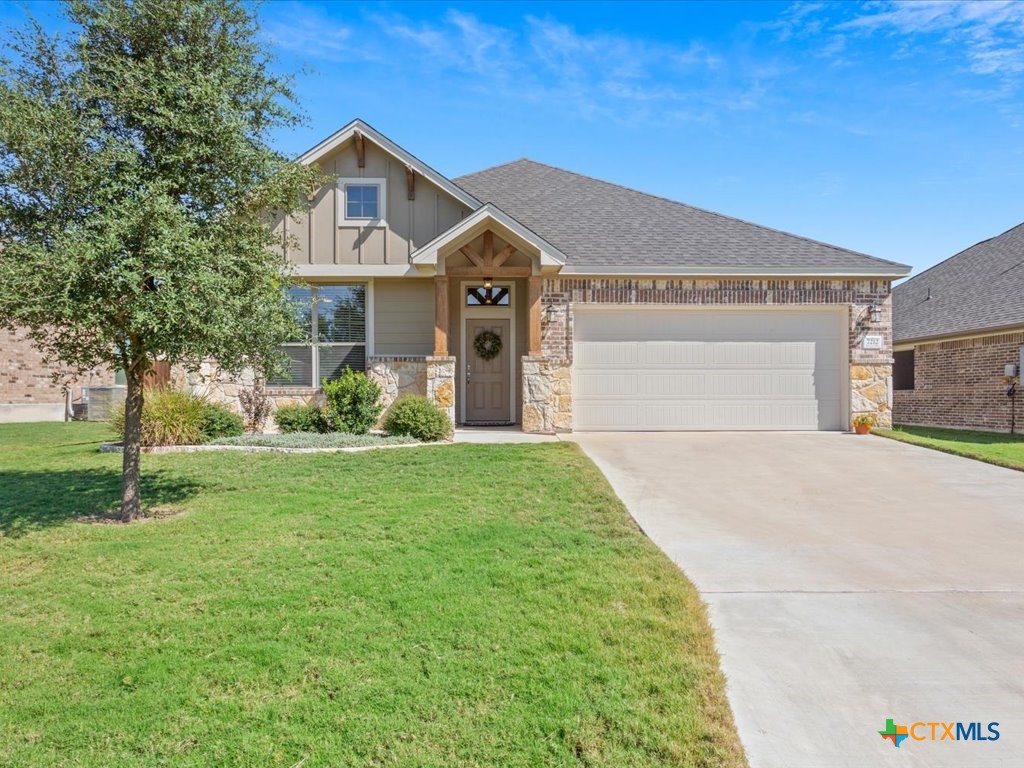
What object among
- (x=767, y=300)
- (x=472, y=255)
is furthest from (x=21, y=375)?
(x=767, y=300)

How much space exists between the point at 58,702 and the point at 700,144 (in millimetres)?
13980

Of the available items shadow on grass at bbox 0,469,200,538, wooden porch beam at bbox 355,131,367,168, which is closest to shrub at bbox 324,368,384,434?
shadow on grass at bbox 0,469,200,538

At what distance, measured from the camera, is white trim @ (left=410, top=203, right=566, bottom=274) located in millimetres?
10805

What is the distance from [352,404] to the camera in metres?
11.0

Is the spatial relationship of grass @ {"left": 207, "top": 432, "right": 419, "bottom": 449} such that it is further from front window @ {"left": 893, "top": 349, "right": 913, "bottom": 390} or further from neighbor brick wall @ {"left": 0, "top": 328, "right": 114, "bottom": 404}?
front window @ {"left": 893, "top": 349, "right": 913, "bottom": 390}

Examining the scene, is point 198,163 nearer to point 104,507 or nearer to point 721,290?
point 104,507

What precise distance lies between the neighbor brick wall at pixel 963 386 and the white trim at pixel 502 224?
1130cm

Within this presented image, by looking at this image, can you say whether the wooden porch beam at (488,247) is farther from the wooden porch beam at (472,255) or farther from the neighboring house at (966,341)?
the neighboring house at (966,341)

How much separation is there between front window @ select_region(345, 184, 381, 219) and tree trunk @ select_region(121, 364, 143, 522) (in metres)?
6.81

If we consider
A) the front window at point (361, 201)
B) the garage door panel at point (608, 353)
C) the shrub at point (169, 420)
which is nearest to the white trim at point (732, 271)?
the garage door panel at point (608, 353)

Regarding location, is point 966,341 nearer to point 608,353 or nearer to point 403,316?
point 608,353

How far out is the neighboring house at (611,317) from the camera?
11711 mm

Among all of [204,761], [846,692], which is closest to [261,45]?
[204,761]

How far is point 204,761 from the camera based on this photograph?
239 cm
